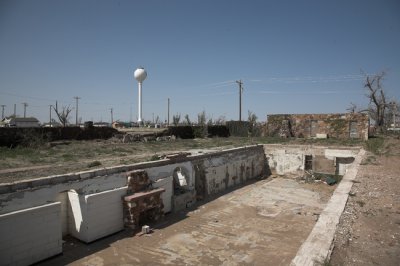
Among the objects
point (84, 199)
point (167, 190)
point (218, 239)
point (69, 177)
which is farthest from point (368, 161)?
point (69, 177)

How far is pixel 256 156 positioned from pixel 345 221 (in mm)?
13481

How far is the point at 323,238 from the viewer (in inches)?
206

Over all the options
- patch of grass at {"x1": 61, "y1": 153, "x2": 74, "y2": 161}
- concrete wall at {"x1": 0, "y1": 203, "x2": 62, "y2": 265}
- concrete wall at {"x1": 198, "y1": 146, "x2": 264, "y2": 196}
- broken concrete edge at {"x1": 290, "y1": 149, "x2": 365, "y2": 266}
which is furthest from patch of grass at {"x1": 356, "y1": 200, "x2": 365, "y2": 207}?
patch of grass at {"x1": 61, "y1": 153, "x2": 74, "y2": 161}

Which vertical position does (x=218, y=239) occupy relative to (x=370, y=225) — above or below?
below

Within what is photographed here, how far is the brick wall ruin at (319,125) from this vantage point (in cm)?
2636

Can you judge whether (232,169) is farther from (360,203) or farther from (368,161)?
(360,203)

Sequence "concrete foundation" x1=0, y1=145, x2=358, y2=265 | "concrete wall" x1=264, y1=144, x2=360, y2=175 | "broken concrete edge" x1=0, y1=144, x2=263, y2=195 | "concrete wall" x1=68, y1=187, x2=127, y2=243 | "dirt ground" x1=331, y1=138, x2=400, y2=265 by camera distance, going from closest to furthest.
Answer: "dirt ground" x1=331, y1=138, x2=400, y2=265, "concrete foundation" x1=0, y1=145, x2=358, y2=265, "broken concrete edge" x1=0, y1=144, x2=263, y2=195, "concrete wall" x1=68, y1=187, x2=127, y2=243, "concrete wall" x1=264, y1=144, x2=360, y2=175

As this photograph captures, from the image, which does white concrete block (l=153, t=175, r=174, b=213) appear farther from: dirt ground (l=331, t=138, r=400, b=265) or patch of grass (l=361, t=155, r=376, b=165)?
patch of grass (l=361, t=155, r=376, b=165)

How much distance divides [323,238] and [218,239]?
441cm

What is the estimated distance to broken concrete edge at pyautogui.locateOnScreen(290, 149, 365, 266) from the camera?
14.7 feet

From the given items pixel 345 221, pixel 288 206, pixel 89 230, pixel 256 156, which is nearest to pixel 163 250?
pixel 89 230

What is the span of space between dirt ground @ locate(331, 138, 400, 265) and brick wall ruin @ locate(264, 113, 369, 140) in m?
17.3

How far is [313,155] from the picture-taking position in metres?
20.0

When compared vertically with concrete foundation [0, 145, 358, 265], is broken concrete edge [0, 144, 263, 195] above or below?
above
